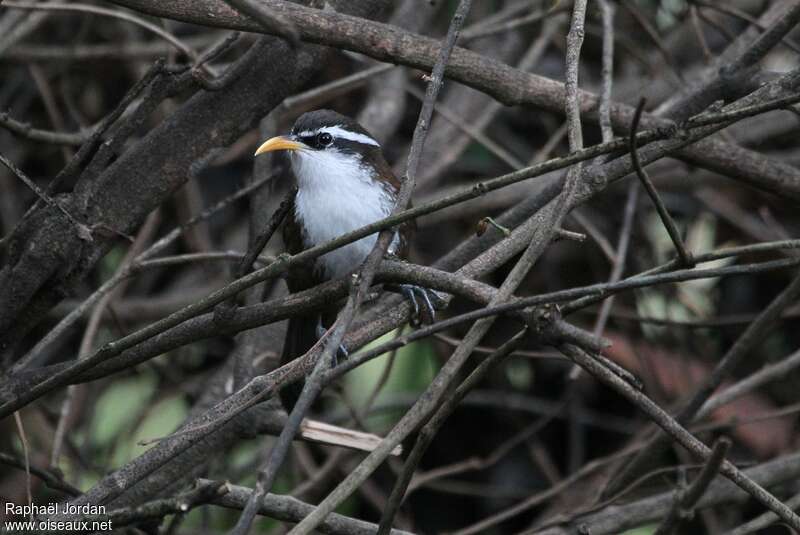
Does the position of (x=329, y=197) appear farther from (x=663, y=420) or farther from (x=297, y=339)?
(x=663, y=420)

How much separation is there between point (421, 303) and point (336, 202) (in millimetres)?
939

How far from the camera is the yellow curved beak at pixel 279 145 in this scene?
13.5 feet

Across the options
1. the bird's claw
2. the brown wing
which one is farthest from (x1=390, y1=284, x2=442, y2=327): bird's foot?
the brown wing

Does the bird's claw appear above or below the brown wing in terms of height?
below

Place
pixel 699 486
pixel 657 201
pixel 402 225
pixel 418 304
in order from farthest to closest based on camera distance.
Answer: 1. pixel 402 225
2. pixel 418 304
3. pixel 657 201
4. pixel 699 486

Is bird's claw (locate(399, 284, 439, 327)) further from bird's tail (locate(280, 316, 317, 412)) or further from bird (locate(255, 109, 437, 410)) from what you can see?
bird's tail (locate(280, 316, 317, 412))

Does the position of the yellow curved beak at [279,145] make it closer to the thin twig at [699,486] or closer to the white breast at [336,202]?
the white breast at [336,202]

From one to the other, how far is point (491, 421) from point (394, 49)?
3182 millimetres

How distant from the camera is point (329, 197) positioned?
4172 mm

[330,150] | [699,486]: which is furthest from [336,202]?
[699,486]

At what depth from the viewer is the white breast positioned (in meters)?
4.11

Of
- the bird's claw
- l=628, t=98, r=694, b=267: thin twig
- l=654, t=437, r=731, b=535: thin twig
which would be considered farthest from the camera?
the bird's claw

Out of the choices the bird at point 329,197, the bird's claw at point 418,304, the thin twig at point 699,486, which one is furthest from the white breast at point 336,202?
the thin twig at point 699,486

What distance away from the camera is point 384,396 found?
20.3 ft
